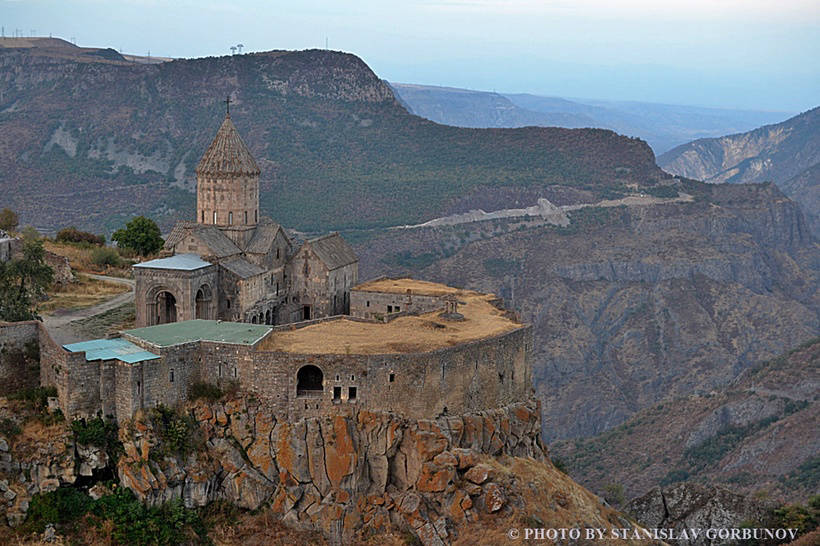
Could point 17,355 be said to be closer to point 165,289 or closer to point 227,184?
point 165,289

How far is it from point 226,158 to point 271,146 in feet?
296

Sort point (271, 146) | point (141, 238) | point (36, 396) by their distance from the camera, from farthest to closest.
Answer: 1. point (271, 146)
2. point (141, 238)
3. point (36, 396)

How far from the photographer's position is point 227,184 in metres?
54.8

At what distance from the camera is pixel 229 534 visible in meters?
41.1

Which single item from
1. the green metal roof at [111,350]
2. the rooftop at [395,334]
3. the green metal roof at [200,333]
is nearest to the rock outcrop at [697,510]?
the rooftop at [395,334]

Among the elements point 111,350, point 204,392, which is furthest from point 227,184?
point 204,392

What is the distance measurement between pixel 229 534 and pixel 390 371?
8439 millimetres

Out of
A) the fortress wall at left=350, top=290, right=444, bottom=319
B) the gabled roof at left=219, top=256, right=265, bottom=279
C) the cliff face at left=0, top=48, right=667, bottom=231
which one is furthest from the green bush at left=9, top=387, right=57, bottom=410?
the cliff face at left=0, top=48, right=667, bottom=231

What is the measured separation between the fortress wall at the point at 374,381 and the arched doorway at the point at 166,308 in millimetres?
9439

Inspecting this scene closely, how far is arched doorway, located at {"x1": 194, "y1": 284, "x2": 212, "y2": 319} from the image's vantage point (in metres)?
50.9

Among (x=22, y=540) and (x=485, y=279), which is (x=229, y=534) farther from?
(x=485, y=279)

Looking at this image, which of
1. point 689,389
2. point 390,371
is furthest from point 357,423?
point 689,389

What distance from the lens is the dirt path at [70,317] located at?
46906 mm

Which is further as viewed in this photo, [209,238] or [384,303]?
[384,303]
